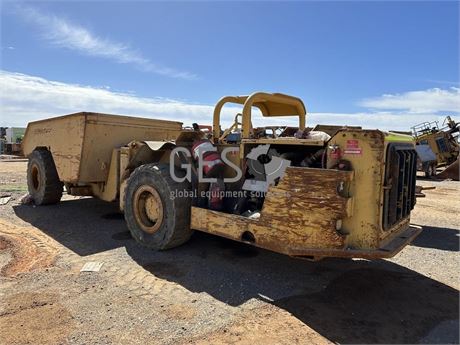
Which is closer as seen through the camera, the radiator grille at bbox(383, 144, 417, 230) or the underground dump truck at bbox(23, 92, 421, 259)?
the underground dump truck at bbox(23, 92, 421, 259)

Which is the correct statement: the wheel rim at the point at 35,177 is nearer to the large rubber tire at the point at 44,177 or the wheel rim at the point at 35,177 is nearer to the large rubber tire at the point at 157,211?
the large rubber tire at the point at 44,177

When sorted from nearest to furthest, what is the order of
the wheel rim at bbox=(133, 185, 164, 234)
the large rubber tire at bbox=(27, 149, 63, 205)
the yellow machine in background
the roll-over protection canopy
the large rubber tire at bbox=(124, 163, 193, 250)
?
the roll-over protection canopy < the large rubber tire at bbox=(124, 163, 193, 250) < the wheel rim at bbox=(133, 185, 164, 234) < the large rubber tire at bbox=(27, 149, 63, 205) < the yellow machine in background

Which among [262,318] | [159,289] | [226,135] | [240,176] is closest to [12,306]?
[159,289]

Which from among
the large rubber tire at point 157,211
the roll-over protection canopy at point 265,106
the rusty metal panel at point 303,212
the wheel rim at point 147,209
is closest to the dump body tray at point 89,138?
the large rubber tire at point 157,211

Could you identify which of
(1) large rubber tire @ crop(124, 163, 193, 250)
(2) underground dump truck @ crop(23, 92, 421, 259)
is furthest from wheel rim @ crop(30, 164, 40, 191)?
(1) large rubber tire @ crop(124, 163, 193, 250)

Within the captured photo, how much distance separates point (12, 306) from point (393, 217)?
12.3 ft

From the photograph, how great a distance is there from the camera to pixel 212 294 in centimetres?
380

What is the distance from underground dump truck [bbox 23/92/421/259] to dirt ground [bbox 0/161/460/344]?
0.50m

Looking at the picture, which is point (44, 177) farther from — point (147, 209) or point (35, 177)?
point (147, 209)

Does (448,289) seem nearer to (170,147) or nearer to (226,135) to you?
(226,135)

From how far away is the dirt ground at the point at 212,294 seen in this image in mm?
3098

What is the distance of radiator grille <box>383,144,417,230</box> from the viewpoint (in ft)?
12.0

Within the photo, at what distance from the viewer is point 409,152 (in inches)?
164

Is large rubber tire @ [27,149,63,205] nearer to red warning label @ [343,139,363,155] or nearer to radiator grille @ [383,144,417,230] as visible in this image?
red warning label @ [343,139,363,155]
